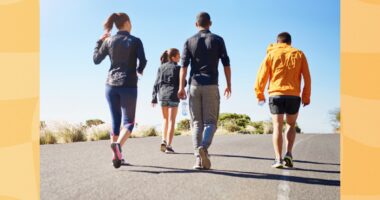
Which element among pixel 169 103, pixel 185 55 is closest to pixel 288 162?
pixel 185 55

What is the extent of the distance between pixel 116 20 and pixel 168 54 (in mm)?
2552

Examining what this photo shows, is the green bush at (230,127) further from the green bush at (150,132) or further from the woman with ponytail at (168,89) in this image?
the woman with ponytail at (168,89)

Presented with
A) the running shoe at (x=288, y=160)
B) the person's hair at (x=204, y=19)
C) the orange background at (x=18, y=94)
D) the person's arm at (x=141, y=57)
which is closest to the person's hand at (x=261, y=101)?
the running shoe at (x=288, y=160)

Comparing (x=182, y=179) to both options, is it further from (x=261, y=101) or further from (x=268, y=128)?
(x=268, y=128)

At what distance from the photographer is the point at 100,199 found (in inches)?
158

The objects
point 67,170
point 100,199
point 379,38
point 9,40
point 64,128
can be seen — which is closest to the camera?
point 379,38

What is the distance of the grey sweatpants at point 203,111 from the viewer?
618cm

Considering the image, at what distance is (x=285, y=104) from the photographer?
6488mm

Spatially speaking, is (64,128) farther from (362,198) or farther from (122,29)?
(362,198)

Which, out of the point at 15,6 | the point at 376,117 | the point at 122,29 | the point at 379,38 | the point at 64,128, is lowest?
the point at 64,128

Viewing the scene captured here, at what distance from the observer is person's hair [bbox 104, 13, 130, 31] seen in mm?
6300

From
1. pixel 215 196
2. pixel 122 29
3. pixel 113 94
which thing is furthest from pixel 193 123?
pixel 215 196

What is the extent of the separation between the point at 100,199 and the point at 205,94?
2.57 meters

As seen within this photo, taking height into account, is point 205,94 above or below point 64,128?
above
